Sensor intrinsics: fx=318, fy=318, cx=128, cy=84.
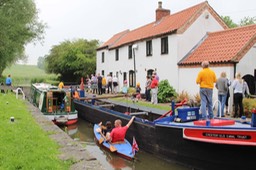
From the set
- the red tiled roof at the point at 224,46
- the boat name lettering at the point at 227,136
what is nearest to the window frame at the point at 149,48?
the red tiled roof at the point at 224,46

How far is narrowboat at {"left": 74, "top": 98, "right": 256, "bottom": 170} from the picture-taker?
839 cm

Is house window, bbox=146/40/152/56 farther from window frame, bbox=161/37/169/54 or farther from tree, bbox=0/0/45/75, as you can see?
tree, bbox=0/0/45/75

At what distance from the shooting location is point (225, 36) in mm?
19719

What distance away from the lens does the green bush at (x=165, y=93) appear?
806 inches

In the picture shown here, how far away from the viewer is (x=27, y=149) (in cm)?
774

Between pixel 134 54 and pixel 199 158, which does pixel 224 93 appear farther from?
pixel 134 54

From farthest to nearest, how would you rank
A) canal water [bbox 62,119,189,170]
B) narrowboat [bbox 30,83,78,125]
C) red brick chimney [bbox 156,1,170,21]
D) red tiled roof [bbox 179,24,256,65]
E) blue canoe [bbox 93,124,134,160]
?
red brick chimney [bbox 156,1,170,21] → narrowboat [bbox 30,83,78,125] → red tiled roof [bbox 179,24,256,65] → blue canoe [bbox 93,124,134,160] → canal water [bbox 62,119,189,170]

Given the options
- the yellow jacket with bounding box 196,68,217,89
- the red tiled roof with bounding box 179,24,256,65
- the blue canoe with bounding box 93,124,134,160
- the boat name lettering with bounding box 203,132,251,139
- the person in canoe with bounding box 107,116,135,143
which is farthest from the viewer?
the red tiled roof with bounding box 179,24,256,65

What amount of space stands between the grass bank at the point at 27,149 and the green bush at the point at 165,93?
10852 millimetres

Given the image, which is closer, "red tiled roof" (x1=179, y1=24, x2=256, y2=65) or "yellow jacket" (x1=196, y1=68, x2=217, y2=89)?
"yellow jacket" (x1=196, y1=68, x2=217, y2=89)

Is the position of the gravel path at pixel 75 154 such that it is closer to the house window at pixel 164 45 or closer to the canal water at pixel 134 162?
the canal water at pixel 134 162

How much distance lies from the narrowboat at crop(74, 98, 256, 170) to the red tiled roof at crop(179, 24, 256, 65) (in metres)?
6.94

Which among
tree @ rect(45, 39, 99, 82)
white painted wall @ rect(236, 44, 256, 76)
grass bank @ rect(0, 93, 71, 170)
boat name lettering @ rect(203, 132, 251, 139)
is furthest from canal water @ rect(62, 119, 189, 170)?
tree @ rect(45, 39, 99, 82)

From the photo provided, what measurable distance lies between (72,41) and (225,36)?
3200 centimetres
